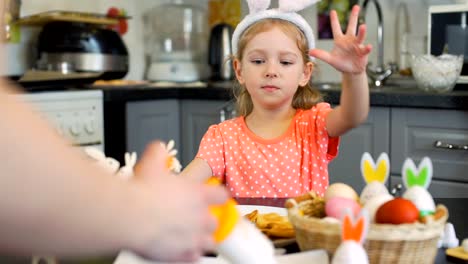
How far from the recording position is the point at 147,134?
2.96 meters

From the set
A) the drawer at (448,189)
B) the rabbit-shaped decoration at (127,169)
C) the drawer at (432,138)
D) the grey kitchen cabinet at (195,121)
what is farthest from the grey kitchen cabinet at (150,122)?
the rabbit-shaped decoration at (127,169)

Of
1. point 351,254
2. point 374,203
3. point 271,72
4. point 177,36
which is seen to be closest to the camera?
point 351,254

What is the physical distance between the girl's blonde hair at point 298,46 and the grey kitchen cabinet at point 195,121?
1.28 meters

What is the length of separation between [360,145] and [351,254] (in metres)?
1.91

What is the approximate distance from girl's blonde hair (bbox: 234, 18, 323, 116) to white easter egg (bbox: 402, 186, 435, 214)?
0.77 meters

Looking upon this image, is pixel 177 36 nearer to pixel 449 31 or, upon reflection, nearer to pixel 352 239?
pixel 449 31

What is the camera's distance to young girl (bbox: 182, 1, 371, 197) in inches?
57.0

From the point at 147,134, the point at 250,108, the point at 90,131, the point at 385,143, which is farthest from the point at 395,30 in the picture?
the point at 250,108

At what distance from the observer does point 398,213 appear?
73 centimetres

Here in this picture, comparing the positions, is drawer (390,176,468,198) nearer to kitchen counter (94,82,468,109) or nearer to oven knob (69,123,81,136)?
kitchen counter (94,82,468,109)

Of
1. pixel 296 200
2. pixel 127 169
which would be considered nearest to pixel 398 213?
pixel 296 200

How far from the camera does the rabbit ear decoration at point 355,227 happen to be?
Answer: 2.17 ft

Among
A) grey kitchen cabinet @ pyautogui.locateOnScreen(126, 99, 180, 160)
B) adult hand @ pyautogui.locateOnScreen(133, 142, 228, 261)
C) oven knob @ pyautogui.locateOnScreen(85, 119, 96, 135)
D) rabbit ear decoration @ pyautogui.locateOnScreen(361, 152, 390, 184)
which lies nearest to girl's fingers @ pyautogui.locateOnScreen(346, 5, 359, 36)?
rabbit ear decoration @ pyautogui.locateOnScreen(361, 152, 390, 184)

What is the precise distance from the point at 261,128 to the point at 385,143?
3.45ft
